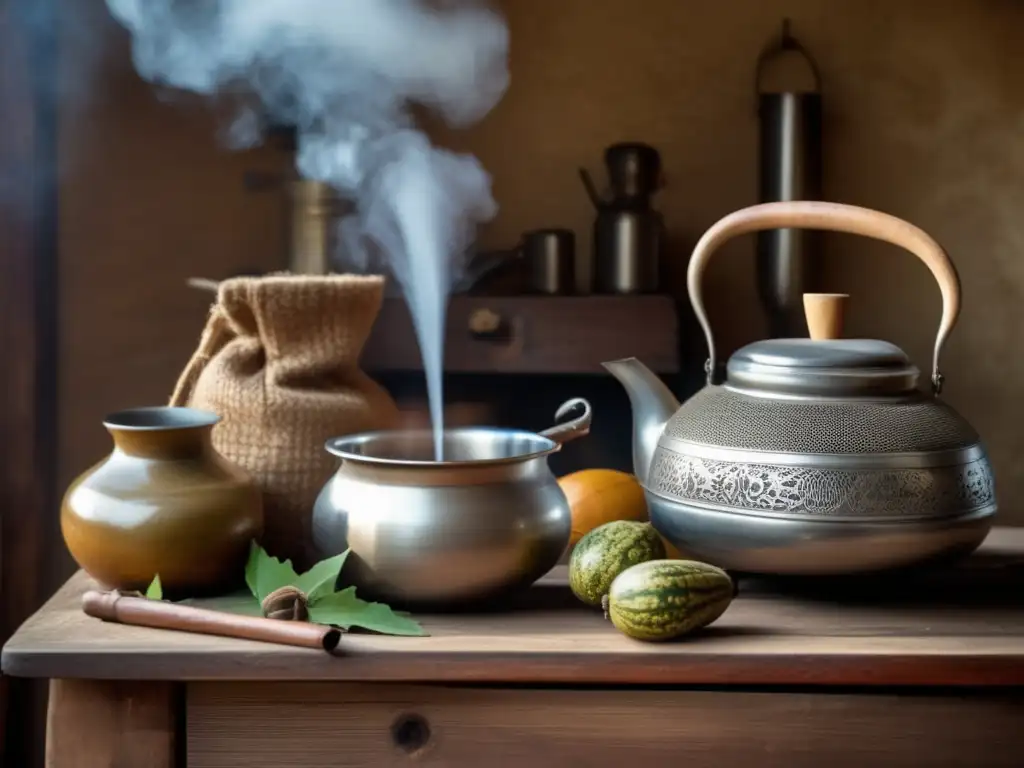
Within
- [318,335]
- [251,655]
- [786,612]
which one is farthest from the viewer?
[318,335]

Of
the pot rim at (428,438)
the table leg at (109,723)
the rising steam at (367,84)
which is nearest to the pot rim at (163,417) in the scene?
the pot rim at (428,438)

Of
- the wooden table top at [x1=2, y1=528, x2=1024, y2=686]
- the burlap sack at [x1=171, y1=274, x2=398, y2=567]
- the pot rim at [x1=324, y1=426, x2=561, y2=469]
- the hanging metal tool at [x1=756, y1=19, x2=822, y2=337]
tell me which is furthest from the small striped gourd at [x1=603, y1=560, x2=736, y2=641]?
the hanging metal tool at [x1=756, y1=19, x2=822, y2=337]

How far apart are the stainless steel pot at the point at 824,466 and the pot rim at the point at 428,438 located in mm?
112

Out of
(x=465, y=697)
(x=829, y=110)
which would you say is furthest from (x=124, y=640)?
(x=829, y=110)

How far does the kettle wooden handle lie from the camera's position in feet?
3.34

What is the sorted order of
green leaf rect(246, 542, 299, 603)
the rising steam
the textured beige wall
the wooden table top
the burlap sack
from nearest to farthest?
the wooden table top, green leaf rect(246, 542, 299, 603), the burlap sack, the rising steam, the textured beige wall

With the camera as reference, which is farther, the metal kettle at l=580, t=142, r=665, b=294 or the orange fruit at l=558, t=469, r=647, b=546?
the metal kettle at l=580, t=142, r=665, b=294

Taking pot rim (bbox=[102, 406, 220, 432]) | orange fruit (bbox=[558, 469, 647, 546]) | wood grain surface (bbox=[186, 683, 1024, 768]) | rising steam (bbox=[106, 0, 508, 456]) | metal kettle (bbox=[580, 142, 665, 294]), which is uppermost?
rising steam (bbox=[106, 0, 508, 456])

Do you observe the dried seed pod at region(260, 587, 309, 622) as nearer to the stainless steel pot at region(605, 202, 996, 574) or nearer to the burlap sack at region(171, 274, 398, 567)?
the burlap sack at region(171, 274, 398, 567)

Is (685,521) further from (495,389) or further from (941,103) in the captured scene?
(941,103)

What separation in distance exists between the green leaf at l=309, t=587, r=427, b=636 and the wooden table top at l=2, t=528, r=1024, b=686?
0.01 m

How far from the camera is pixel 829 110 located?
1893 mm

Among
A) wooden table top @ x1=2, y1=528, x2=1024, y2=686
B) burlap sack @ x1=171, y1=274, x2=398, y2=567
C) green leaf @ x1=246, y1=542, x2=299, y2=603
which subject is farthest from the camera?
burlap sack @ x1=171, y1=274, x2=398, y2=567

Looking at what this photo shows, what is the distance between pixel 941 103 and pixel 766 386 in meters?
1.12
